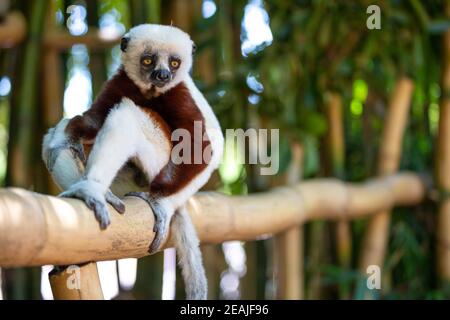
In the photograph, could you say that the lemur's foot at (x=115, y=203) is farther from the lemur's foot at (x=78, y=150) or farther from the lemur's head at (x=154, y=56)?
the lemur's head at (x=154, y=56)

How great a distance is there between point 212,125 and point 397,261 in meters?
2.61

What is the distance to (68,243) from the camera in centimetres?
191

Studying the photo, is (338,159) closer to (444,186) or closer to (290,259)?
(444,186)

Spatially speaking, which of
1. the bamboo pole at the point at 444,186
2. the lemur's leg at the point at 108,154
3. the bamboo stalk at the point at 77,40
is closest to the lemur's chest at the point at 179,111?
the lemur's leg at the point at 108,154

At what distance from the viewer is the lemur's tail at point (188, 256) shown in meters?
2.50

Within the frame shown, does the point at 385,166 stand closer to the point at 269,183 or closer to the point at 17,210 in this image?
the point at 269,183

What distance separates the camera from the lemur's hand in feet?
6.63

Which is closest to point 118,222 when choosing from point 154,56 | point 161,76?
point 161,76

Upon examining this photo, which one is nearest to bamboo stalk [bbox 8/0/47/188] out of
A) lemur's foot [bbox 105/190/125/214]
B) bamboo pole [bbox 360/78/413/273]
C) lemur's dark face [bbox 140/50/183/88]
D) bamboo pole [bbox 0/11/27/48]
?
bamboo pole [bbox 0/11/27/48]

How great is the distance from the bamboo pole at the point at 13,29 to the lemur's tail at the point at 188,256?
1.66 meters

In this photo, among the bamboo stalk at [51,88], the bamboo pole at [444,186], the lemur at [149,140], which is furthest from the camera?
the bamboo pole at [444,186]

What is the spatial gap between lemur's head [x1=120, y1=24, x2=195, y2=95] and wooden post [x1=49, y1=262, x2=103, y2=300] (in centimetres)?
72

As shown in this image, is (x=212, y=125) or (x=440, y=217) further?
(x=440, y=217)
